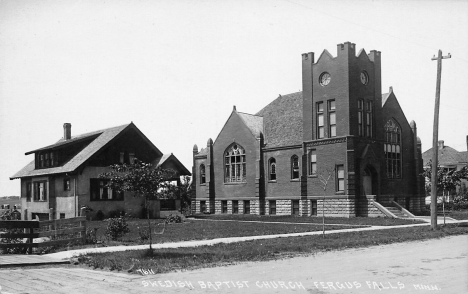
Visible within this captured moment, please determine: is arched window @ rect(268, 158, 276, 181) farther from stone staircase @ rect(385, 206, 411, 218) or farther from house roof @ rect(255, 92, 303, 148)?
stone staircase @ rect(385, 206, 411, 218)

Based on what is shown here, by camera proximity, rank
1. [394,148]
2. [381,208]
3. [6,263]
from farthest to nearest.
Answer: [394,148] → [381,208] → [6,263]

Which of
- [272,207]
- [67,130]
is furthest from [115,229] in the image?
[67,130]

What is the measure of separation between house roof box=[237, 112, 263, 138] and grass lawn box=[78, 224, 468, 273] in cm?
2599

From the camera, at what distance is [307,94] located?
43.1 meters

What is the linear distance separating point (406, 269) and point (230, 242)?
26.5 ft

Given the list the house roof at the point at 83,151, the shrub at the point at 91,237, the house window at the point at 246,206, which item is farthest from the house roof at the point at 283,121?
the shrub at the point at 91,237

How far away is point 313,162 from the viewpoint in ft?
139

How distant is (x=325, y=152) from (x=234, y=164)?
1101cm

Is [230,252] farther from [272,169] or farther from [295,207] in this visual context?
[272,169]

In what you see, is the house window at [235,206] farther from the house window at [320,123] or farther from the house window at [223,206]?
the house window at [320,123]

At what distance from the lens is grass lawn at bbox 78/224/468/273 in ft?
44.7

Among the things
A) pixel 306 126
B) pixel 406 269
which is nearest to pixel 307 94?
pixel 306 126

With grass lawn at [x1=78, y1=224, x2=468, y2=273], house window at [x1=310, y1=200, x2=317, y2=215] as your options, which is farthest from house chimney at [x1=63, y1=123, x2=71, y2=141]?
grass lawn at [x1=78, y1=224, x2=468, y2=273]

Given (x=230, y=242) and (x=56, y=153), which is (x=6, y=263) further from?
(x=56, y=153)
